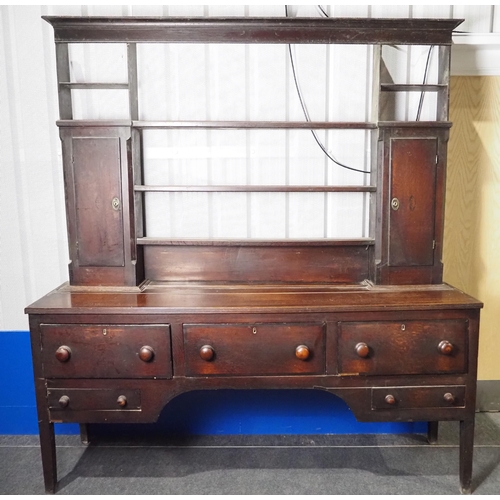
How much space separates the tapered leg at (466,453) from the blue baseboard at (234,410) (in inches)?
17.6

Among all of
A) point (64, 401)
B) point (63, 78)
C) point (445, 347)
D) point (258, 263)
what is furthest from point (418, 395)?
point (63, 78)

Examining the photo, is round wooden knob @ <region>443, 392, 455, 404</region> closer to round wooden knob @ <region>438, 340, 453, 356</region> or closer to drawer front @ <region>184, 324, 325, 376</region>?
round wooden knob @ <region>438, 340, 453, 356</region>

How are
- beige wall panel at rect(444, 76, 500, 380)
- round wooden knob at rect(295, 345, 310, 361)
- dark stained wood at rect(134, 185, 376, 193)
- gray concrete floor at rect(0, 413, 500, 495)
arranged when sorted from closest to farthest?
round wooden knob at rect(295, 345, 310, 361) < gray concrete floor at rect(0, 413, 500, 495) < dark stained wood at rect(134, 185, 376, 193) < beige wall panel at rect(444, 76, 500, 380)

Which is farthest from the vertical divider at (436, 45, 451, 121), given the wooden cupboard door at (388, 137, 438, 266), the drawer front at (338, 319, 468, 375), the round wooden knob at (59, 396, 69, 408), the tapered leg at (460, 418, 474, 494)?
the round wooden knob at (59, 396, 69, 408)

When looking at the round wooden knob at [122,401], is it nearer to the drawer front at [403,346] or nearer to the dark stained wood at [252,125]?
the drawer front at [403,346]

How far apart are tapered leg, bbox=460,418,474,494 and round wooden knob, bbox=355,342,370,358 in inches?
21.1

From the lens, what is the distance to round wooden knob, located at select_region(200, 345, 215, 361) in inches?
68.4

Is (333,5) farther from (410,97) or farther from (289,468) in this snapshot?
(289,468)

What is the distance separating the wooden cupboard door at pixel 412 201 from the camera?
1988mm

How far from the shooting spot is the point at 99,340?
1759mm

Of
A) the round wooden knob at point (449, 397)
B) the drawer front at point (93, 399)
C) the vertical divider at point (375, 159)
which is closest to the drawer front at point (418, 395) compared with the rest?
the round wooden knob at point (449, 397)

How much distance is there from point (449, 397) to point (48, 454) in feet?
5.68

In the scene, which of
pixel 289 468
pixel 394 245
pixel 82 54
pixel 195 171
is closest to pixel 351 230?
pixel 394 245

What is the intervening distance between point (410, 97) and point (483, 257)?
38.1 inches
